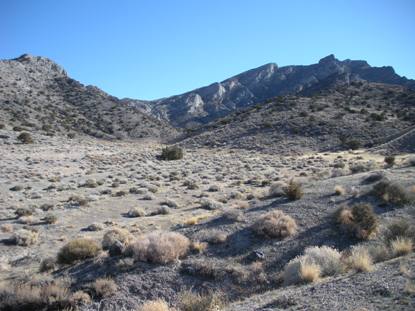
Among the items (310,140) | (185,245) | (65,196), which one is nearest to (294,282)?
(185,245)

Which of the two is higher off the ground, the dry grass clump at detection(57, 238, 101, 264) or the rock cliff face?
the rock cliff face

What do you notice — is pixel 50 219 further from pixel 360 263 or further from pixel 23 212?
pixel 360 263

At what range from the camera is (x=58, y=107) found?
8731 cm

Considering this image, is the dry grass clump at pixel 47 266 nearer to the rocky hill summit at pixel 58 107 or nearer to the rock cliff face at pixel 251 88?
the rocky hill summit at pixel 58 107

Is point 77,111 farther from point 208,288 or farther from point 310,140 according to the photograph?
point 208,288

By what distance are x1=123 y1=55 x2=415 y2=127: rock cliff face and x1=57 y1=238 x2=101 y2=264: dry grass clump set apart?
13425 cm

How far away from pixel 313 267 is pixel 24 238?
38.1 feet

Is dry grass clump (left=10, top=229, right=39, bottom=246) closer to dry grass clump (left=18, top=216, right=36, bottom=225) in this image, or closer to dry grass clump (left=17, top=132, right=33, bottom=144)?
dry grass clump (left=18, top=216, right=36, bottom=225)

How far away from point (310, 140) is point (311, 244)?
54.0 m

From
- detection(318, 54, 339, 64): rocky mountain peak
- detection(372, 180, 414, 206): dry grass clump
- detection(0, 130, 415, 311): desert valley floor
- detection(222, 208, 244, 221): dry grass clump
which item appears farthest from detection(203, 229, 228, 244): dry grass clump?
detection(318, 54, 339, 64): rocky mountain peak

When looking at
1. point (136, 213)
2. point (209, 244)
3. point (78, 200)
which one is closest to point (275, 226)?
point (209, 244)

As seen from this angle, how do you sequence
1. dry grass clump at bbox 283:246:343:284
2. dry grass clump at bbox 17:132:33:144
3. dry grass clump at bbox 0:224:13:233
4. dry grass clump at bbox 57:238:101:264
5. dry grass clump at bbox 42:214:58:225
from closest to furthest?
dry grass clump at bbox 283:246:343:284
dry grass clump at bbox 57:238:101:264
dry grass clump at bbox 0:224:13:233
dry grass clump at bbox 42:214:58:225
dry grass clump at bbox 17:132:33:144

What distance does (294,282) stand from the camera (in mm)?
9750

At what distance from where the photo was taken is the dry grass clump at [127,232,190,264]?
12.0 meters
